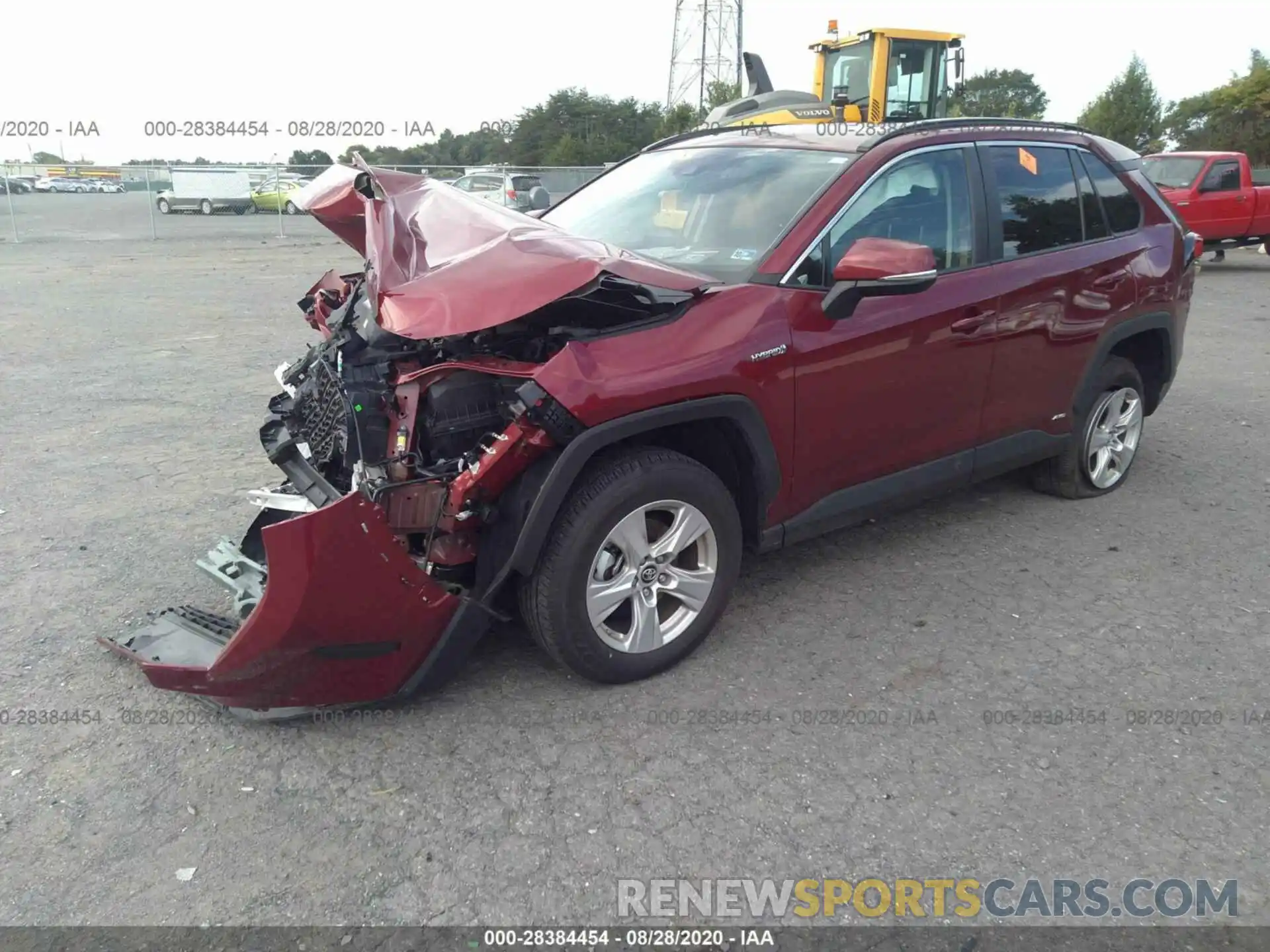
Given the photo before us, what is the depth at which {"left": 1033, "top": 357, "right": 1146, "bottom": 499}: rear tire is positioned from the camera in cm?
497

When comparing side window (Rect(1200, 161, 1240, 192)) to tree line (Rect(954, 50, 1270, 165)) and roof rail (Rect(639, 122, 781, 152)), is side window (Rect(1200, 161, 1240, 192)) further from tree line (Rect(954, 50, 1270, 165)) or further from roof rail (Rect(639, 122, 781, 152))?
tree line (Rect(954, 50, 1270, 165))

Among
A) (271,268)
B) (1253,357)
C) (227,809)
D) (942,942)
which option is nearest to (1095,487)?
(942,942)

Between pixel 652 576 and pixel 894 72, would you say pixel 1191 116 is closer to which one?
pixel 894 72

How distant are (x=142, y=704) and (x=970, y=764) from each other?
2.75 metres

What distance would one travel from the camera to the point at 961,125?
431 cm

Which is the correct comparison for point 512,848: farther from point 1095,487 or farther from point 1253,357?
point 1253,357

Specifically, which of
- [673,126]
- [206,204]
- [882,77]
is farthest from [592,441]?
[673,126]

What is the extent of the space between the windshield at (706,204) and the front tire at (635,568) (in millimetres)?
858

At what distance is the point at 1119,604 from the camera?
4031 millimetres

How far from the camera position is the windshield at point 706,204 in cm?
374

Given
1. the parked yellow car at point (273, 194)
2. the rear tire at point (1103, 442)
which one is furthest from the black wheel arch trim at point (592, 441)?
the parked yellow car at point (273, 194)

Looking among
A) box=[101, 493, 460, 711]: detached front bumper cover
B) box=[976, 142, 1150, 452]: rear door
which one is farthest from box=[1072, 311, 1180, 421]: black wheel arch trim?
box=[101, 493, 460, 711]: detached front bumper cover

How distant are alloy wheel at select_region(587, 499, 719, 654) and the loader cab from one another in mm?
10602

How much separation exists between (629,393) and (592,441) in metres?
0.21
